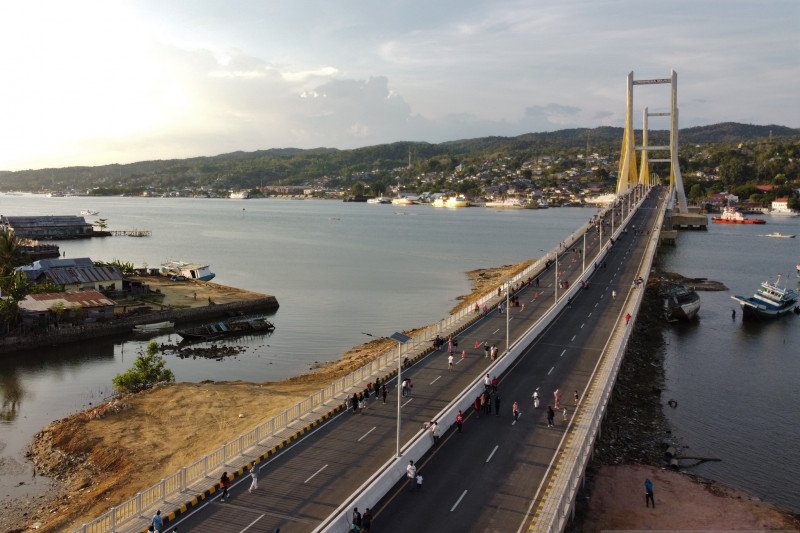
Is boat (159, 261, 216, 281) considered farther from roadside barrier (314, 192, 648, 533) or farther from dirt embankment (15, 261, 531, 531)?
roadside barrier (314, 192, 648, 533)

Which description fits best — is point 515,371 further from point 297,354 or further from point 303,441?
point 297,354

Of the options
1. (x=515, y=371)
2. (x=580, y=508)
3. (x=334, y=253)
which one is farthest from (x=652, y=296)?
(x=334, y=253)

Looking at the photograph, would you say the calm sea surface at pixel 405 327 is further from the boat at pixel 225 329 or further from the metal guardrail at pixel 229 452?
the metal guardrail at pixel 229 452

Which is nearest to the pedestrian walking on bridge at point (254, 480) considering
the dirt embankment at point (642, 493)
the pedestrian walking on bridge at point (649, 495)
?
the dirt embankment at point (642, 493)

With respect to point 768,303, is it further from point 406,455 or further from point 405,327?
point 406,455

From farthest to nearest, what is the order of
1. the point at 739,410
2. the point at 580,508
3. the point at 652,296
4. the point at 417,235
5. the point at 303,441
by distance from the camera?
the point at 417,235 → the point at 652,296 → the point at 739,410 → the point at 303,441 → the point at 580,508

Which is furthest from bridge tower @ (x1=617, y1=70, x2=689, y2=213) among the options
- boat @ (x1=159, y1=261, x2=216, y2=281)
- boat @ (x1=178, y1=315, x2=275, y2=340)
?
boat @ (x1=178, y1=315, x2=275, y2=340)
